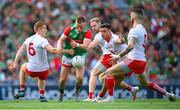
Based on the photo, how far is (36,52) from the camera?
2098 cm

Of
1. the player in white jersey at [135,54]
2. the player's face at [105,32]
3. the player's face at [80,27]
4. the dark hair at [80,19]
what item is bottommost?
the player in white jersey at [135,54]

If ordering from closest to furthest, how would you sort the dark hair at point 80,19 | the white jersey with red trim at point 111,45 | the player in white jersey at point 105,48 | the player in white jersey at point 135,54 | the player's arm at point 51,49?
1. the player in white jersey at point 135,54
2. the player's arm at point 51,49
3. the player in white jersey at point 105,48
4. the white jersey with red trim at point 111,45
5. the dark hair at point 80,19

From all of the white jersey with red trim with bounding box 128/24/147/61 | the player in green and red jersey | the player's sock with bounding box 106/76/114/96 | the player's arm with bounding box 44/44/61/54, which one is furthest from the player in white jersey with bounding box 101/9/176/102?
the player in green and red jersey

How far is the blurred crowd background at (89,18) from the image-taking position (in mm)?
29000

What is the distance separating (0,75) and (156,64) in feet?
18.4

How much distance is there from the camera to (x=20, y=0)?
105 ft

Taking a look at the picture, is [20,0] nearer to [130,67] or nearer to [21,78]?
[21,78]

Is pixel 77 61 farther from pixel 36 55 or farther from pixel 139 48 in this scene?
pixel 139 48

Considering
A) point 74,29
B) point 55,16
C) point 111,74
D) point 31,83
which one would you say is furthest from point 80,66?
point 55,16

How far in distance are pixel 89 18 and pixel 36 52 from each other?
34.6 feet

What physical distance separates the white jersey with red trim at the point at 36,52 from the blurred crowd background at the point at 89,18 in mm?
7051

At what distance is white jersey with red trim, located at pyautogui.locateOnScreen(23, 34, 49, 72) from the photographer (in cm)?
2078

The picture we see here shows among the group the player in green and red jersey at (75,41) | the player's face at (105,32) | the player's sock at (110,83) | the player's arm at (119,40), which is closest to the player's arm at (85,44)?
the player in green and red jersey at (75,41)

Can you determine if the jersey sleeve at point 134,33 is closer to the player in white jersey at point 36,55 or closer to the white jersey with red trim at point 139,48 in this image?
the white jersey with red trim at point 139,48
